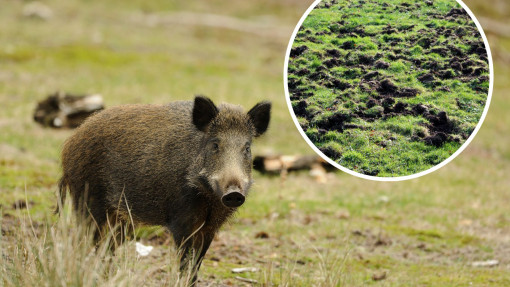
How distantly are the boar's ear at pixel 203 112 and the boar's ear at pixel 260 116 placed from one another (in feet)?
1.26

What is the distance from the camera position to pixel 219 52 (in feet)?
120

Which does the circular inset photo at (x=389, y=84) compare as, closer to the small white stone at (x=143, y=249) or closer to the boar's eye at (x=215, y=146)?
the boar's eye at (x=215, y=146)

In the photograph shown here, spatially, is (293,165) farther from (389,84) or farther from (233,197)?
(233,197)

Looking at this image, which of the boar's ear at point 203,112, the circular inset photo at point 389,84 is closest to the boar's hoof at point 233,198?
Result: the boar's ear at point 203,112

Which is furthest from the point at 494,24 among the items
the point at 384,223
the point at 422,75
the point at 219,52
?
the point at 422,75

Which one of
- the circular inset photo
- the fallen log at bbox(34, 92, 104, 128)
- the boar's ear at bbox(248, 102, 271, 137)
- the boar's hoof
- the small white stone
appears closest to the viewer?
the boar's hoof

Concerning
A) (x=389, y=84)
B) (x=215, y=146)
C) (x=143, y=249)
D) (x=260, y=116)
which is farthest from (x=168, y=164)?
(x=389, y=84)

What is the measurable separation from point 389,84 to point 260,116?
1.30m

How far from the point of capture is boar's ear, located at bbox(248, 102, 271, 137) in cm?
686

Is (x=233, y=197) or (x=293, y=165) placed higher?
(x=233, y=197)

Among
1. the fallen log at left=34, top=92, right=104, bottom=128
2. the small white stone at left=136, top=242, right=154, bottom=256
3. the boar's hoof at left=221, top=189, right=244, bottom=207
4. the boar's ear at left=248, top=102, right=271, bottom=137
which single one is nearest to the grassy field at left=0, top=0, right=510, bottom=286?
the small white stone at left=136, top=242, right=154, bottom=256

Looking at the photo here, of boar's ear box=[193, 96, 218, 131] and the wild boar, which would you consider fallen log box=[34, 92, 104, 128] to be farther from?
boar's ear box=[193, 96, 218, 131]

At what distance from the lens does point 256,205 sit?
12.3m

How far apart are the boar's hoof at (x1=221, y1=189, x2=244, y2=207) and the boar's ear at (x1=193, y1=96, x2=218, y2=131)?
1.12m
